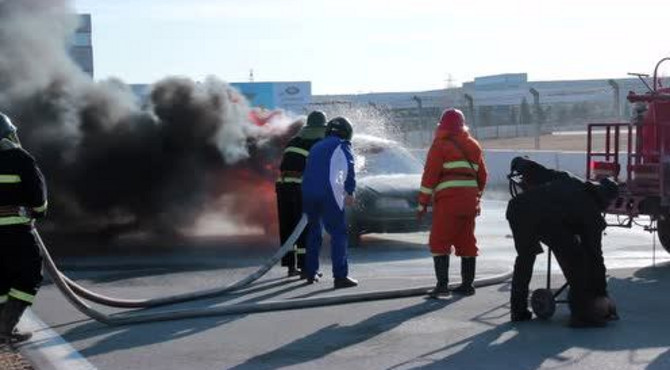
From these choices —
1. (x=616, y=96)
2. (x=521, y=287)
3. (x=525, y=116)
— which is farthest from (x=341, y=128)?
(x=525, y=116)

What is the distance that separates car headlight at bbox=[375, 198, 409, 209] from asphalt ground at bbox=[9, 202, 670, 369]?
2.31 meters

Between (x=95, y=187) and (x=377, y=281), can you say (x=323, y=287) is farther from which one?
(x=95, y=187)

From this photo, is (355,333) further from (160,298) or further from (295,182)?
(295,182)

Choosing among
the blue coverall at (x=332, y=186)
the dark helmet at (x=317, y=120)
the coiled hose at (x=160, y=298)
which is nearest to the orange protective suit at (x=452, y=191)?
the blue coverall at (x=332, y=186)

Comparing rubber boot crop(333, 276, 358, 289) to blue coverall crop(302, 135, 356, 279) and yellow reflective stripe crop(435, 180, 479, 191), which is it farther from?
yellow reflective stripe crop(435, 180, 479, 191)

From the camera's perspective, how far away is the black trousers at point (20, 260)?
24.5ft

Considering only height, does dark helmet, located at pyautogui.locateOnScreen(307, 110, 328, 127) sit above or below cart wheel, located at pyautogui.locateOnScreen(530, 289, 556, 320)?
above

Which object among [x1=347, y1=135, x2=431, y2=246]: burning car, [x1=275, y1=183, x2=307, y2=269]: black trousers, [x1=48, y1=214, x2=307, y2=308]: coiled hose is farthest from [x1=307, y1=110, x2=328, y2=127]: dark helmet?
[x1=347, y1=135, x2=431, y2=246]: burning car

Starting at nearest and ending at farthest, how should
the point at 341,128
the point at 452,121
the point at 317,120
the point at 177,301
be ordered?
the point at 177,301 < the point at 452,121 < the point at 341,128 < the point at 317,120

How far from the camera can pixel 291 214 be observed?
36.6 ft

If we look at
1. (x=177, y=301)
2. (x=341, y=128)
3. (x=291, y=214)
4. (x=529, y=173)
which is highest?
(x=341, y=128)

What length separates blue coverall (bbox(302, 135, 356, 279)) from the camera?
32.7 ft

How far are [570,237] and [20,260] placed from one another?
425 centimetres

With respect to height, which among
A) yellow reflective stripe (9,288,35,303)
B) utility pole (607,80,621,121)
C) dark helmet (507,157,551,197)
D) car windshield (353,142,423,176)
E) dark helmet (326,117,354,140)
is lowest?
yellow reflective stripe (9,288,35,303)
